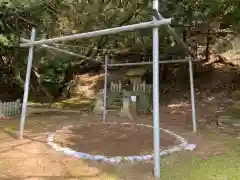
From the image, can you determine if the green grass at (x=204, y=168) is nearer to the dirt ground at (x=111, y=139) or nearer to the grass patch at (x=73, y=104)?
the dirt ground at (x=111, y=139)

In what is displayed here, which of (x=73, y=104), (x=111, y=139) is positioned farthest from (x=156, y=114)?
(x=73, y=104)

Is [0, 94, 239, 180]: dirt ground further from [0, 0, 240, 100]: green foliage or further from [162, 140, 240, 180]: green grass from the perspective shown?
[0, 0, 240, 100]: green foliage

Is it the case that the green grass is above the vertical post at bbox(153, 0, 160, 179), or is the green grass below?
below

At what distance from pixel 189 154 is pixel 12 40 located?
6.74m

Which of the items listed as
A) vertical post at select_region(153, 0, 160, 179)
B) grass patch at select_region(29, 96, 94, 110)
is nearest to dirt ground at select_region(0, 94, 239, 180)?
vertical post at select_region(153, 0, 160, 179)

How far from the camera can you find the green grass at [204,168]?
3564mm

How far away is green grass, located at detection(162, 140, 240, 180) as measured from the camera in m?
3.56

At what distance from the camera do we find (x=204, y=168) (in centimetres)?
388

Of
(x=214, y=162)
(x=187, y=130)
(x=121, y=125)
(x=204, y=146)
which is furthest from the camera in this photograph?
(x=121, y=125)

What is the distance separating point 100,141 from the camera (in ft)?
17.4

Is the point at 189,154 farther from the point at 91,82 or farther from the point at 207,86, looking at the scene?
the point at 91,82

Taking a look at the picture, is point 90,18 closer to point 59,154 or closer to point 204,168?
point 59,154

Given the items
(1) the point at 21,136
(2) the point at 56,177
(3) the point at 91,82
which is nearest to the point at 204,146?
(2) the point at 56,177

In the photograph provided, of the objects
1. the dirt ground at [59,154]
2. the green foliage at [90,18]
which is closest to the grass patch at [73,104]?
the green foliage at [90,18]
